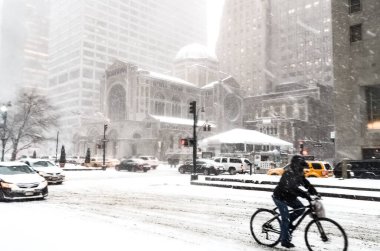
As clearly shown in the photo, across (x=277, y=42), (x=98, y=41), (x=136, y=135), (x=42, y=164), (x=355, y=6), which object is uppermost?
(x=98, y=41)

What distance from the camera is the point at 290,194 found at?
663cm

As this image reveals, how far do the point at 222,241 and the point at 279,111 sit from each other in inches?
3524

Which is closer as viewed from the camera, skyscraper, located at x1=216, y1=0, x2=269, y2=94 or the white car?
the white car

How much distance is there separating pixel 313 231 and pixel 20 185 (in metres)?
11.0

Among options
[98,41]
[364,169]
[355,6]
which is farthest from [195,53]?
[364,169]

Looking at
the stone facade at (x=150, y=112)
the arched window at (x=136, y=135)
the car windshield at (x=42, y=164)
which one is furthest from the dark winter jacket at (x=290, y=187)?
the arched window at (x=136, y=135)

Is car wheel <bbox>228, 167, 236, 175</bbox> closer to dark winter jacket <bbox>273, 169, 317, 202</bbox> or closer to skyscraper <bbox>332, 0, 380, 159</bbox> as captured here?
skyscraper <bbox>332, 0, 380, 159</bbox>

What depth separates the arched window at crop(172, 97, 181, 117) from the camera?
86.3 metres

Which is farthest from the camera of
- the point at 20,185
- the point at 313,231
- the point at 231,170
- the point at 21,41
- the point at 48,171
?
the point at 21,41

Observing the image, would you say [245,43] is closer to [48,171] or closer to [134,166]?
[134,166]

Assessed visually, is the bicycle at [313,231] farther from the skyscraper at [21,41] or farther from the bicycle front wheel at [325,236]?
the skyscraper at [21,41]

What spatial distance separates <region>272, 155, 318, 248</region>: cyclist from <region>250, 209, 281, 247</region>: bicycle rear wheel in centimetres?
23

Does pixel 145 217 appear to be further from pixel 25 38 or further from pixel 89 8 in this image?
pixel 25 38

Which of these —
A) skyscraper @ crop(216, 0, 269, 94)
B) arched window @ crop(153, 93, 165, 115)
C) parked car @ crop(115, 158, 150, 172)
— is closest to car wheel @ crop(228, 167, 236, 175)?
parked car @ crop(115, 158, 150, 172)
